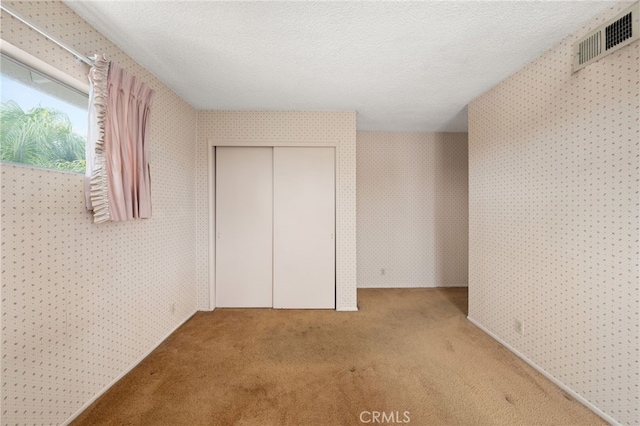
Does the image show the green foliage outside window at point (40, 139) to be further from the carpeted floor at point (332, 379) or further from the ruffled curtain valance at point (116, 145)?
the carpeted floor at point (332, 379)

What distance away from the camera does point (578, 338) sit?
146 cm

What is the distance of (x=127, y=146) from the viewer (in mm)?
1572

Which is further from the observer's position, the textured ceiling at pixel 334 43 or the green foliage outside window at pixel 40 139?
the textured ceiling at pixel 334 43

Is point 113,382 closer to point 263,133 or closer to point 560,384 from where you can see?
point 263,133

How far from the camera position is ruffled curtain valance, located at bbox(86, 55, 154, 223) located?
1.37 metres

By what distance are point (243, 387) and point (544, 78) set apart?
3.09 metres

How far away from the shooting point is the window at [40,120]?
1063 mm

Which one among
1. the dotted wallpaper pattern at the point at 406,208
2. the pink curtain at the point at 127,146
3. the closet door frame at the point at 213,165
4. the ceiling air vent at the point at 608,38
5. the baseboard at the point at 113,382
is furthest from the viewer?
the dotted wallpaper pattern at the point at 406,208

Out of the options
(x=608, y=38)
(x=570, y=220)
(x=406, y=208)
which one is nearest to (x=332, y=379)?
(x=570, y=220)

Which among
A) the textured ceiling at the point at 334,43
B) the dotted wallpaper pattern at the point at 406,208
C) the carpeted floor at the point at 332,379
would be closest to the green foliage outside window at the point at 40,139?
the textured ceiling at the point at 334,43

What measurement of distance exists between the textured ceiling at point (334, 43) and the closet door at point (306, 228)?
766 mm

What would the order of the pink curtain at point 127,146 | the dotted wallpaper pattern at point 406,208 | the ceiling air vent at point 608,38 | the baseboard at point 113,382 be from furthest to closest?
the dotted wallpaper pattern at point 406,208 → the pink curtain at point 127,146 → the baseboard at point 113,382 → the ceiling air vent at point 608,38

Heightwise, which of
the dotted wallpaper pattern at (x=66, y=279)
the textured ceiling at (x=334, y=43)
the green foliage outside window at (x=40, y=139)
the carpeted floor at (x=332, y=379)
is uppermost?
the textured ceiling at (x=334, y=43)

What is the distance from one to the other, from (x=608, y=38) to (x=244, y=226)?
3.18m
